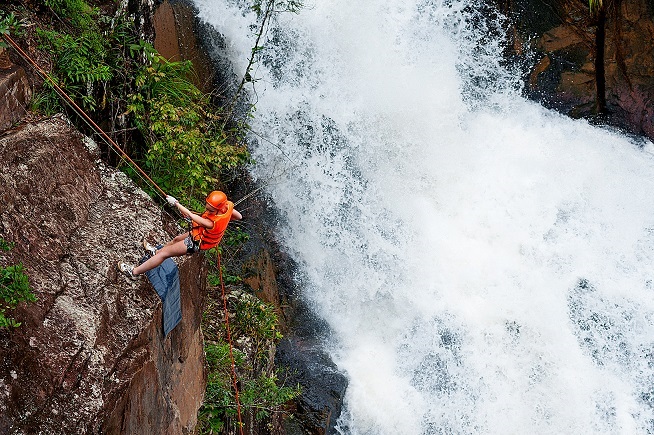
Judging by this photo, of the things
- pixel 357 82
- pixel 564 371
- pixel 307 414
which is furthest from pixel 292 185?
pixel 564 371

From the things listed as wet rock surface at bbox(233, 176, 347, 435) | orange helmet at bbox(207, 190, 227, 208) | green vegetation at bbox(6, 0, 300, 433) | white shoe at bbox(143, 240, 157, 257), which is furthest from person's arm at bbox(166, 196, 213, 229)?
wet rock surface at bbox(233, 176, 347, 435)

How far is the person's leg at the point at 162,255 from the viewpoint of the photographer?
4758mm

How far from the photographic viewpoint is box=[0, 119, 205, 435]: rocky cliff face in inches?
157

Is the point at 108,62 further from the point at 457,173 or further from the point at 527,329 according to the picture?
the point at 527,329

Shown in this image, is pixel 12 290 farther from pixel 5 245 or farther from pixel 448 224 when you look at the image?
pixel 448 224

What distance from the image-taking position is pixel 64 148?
16.4 feet

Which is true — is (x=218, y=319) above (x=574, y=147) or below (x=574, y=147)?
below

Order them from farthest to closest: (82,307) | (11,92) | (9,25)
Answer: (9,25) → (11,92) → (82,307)

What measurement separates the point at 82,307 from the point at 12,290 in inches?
20.2

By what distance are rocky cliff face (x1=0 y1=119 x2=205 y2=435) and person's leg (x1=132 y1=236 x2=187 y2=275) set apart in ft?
0.38

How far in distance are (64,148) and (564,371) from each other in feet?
21.3

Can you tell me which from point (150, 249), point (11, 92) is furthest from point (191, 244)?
point (11, 92)

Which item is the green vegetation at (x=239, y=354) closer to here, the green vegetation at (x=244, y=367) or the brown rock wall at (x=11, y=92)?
the green vegetation at (x=244, y=367)

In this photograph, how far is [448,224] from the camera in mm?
9188
